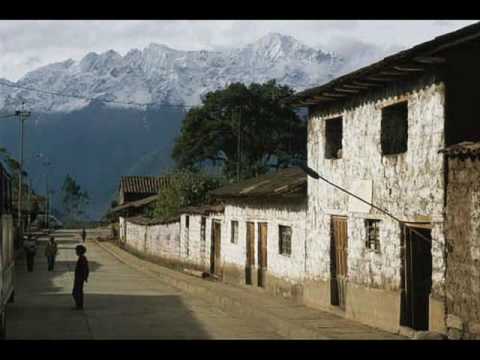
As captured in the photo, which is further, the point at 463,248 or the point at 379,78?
the point at 379,78

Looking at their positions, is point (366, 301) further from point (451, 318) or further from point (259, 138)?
point (259, 138)

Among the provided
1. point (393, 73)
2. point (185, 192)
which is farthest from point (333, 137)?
point (185, 192)

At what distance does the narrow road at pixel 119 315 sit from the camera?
48.1 ft

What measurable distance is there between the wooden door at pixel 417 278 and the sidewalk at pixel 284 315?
1.75 feet

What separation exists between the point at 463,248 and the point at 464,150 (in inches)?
54.5

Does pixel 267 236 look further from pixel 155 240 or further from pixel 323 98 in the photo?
pixel 155 240

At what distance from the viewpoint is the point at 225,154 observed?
72.0 meters

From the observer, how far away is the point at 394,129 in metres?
15.4

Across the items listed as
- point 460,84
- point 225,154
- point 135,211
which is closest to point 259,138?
point 225,154

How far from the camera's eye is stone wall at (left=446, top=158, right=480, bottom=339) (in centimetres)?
1106

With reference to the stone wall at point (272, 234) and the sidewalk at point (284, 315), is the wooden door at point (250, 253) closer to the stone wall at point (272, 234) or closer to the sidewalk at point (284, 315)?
the stone wall at point (272, 234)

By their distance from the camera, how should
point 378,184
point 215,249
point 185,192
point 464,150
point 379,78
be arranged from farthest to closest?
point 185,192 → point 215,249 → point 378,184 → point 379,78 → point 464,150

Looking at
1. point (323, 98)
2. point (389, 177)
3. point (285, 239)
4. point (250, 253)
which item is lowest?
point (250, 253)

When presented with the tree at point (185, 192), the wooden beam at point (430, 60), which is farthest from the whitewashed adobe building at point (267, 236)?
the tree at point (185, 192)
